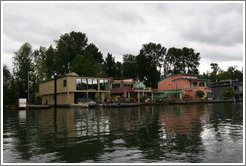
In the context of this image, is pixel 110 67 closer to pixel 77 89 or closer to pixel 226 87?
pixel 77 89

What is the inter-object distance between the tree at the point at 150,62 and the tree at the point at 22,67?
3579cm

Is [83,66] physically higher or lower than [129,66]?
lower

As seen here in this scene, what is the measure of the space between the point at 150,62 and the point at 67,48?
2982cm

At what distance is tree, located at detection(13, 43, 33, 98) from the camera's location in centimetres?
6219

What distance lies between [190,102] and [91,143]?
52.4m

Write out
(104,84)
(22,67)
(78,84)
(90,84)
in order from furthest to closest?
1. (22,67)
2. (104,84)
3. (90,84)
4. (78,84)

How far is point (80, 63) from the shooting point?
6506 cm

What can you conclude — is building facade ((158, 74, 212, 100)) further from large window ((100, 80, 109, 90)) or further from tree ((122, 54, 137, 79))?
large window ((100, 80, 109, 90))

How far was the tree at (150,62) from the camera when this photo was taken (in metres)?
82.1

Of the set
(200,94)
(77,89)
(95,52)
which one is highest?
(95,52)

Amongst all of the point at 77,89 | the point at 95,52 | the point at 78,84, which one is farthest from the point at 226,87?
the point at 77,89

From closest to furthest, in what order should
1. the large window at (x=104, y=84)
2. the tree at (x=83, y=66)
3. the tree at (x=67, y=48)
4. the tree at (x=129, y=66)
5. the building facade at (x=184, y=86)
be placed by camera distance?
the large window at (x=104, y=84)
the tree at (x=83, y=66)
the building facade at (x=184, y=86)
the tree at (x=67, y=48)
the tree at (x=129, y=66)

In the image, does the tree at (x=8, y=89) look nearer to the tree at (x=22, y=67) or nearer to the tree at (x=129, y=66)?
the tree at (x=22, y=67)

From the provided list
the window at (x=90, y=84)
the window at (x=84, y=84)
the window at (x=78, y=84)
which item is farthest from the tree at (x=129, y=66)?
the window at (x=78, y=84)
